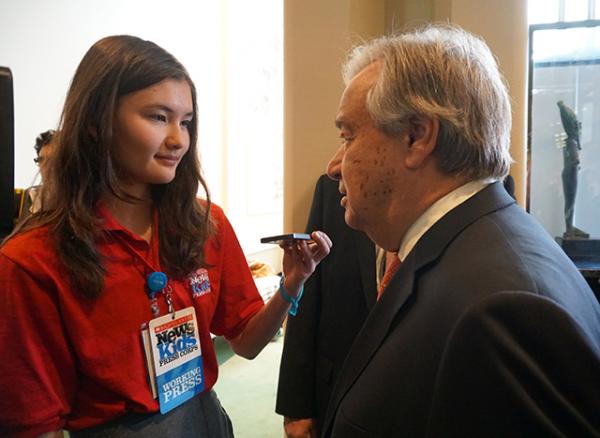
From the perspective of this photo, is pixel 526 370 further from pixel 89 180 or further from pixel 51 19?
pixel 51 19

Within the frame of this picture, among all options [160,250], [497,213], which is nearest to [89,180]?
[160,250]

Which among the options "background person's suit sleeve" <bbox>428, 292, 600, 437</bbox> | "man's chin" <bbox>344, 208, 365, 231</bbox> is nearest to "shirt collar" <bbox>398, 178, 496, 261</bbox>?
"man's chin" <bbox>344, 208, 365, 231</bbox>

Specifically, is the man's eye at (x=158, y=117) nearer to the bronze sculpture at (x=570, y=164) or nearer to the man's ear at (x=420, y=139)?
the man's ear at (x=420, y=139)

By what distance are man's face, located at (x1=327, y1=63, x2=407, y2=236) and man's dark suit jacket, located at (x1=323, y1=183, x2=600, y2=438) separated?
0.42 ft

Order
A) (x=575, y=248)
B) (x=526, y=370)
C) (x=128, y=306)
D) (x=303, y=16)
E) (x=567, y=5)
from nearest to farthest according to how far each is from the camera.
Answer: (x=526, y=370), (x=128, y=306), (x=303, y=16), (x=575, y=248), (x=567, y=5)

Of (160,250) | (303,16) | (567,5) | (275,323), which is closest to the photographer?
(160,250)

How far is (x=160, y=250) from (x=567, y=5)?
239cm

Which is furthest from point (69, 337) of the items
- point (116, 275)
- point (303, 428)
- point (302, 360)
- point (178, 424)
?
point (303, 428)

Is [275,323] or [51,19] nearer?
[275,323]

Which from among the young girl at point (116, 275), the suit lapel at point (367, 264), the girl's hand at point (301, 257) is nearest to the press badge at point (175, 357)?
the young girl at point (116, 275)

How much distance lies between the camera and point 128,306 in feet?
3.41

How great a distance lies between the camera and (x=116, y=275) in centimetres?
104

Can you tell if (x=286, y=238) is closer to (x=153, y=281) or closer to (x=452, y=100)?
(x=153, y=281)

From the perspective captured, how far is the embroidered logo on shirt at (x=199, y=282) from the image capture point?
1.17m
